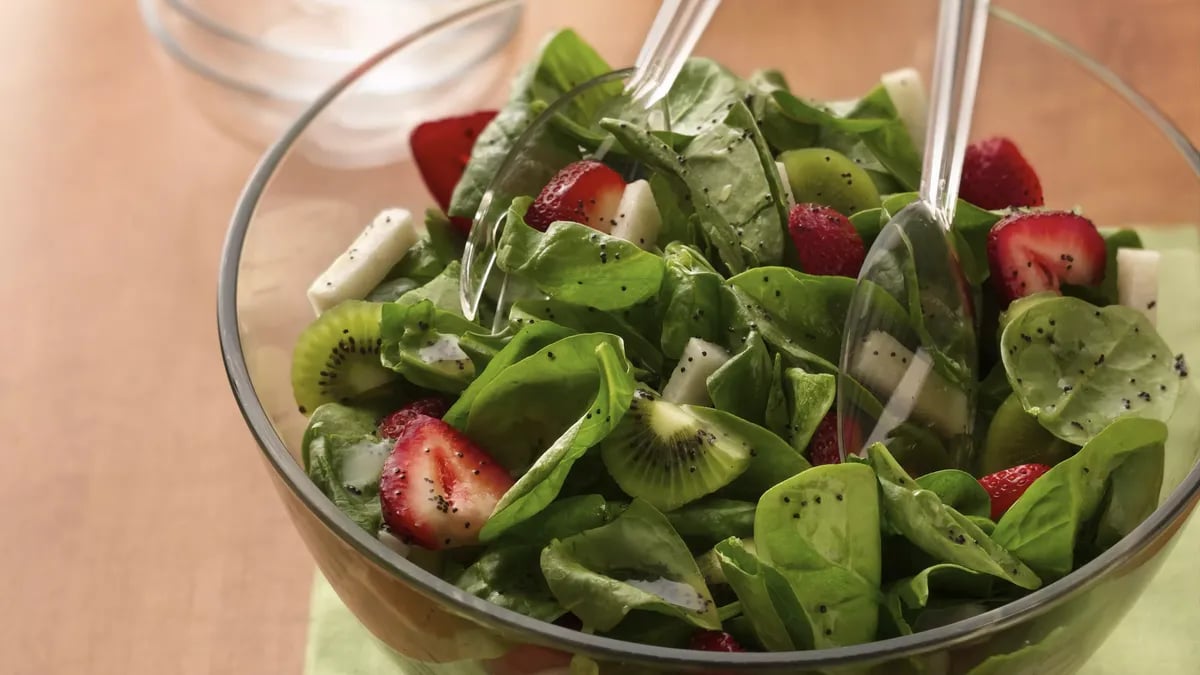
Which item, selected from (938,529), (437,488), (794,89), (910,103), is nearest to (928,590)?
(938,529)

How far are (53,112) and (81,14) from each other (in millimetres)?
163

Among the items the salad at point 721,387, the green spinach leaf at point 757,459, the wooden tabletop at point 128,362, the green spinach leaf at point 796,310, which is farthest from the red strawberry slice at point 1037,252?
the wooden tabletop at point 128,362

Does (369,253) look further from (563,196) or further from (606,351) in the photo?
(606,351)

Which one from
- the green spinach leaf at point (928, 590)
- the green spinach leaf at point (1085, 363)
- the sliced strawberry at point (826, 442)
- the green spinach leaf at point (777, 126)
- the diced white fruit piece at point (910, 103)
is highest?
the diced white fruit piece at point (910, 103)

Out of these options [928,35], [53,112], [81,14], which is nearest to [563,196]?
[928,35]

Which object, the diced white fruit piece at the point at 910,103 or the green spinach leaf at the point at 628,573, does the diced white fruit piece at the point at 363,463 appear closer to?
the green spinach leaf at the point at 628,573

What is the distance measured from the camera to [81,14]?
131 cm

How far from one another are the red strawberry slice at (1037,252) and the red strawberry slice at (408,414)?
36 centimetres

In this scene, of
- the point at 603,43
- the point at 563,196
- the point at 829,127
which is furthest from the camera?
the point at 603,43

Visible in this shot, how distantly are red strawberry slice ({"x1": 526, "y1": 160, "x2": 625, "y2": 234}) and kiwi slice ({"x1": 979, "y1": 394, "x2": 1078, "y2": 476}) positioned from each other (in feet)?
0.85

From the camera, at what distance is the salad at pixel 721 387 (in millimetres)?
579

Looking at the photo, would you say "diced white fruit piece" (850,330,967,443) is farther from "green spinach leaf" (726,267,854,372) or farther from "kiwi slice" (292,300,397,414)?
"kiwi slice" (292,300,397,414)

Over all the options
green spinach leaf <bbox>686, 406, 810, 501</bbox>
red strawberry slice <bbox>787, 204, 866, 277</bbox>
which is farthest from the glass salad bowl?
red strawberry slice <bbox>787, 204, 866, 277</bbox>

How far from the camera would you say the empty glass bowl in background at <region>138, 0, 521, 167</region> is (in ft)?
3.04
